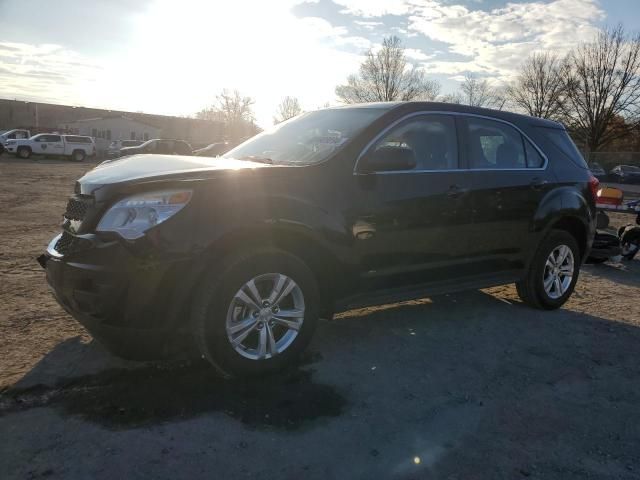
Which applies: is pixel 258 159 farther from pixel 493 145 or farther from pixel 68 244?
pixel 493 145

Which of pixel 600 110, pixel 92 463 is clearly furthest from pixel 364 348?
pixel 600 110

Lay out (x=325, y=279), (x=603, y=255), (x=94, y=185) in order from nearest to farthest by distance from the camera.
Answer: (x=94, y=185), (x=325, y=279), (x=603, y=255)

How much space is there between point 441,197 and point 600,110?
49785 mm

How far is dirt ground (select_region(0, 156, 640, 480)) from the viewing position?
2.55m

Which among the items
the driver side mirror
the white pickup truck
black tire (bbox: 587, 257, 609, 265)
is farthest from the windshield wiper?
the white pickup truck

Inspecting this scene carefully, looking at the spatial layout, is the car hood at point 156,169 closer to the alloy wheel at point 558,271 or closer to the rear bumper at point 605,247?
the alloy wheel at point 558,271

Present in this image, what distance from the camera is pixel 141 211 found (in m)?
2.98

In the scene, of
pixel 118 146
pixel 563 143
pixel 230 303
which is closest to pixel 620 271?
pixel 563 143

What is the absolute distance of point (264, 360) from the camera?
3359mm

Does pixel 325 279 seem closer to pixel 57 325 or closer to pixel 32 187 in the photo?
pixel 57 325

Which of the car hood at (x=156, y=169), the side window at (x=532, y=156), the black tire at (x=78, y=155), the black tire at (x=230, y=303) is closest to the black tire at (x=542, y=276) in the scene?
the side window at (x=532, y=156)

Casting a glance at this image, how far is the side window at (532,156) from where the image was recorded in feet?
16.2

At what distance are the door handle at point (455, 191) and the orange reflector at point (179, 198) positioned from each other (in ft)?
7.09

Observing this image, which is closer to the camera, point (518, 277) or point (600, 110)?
point (518, 277)
